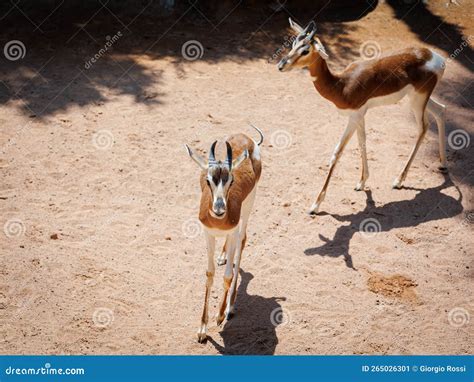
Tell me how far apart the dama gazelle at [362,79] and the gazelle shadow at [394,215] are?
508mm

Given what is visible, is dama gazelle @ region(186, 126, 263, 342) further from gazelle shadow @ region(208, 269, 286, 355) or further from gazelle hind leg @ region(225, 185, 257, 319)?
gazelle shadow @ region(208, 269, 286, 355)

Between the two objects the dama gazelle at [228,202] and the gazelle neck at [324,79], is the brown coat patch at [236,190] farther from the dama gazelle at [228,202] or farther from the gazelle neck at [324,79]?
the gazelle neck at [324,79]

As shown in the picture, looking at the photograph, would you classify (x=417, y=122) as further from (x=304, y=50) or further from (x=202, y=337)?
(x=202, y=337)

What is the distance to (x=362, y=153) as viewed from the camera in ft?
26.8

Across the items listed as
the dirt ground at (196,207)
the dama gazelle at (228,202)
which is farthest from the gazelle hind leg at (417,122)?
the dama gazelle at (228,202)

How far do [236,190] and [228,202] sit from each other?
0.22 metres

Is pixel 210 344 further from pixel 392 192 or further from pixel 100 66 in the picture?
pixel 100 66

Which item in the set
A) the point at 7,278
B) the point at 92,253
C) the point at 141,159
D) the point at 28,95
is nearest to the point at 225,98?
the point at 141,159

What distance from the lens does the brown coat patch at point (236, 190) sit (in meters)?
5.57

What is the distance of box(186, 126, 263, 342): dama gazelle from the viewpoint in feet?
17.3

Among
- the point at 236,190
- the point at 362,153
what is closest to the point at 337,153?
the point at 362,153

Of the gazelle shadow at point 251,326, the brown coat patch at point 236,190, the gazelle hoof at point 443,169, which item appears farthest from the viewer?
the gazelle hoof at point 443,169

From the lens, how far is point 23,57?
1124 centimetres

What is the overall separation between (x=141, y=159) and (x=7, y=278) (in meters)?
2.77
